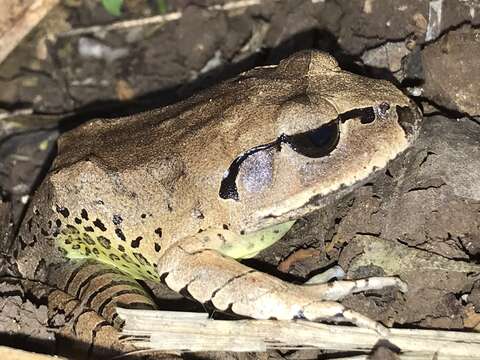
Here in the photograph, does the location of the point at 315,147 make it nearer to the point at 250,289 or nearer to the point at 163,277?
the point at 250,289

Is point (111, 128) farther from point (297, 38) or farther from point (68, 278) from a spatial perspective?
point (297, 38)

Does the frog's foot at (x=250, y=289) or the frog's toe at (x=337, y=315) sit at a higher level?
the frog's foot at (x=250, y=289)

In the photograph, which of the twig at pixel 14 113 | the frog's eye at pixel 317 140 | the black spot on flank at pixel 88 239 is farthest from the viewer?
the twig at pixel 14 113

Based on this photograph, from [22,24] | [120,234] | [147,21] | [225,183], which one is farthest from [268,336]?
[22,24]

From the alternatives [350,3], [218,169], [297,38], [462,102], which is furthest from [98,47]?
[462,102]

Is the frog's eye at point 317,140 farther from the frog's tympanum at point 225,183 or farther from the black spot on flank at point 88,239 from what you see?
the black spot on flank at point 88,239

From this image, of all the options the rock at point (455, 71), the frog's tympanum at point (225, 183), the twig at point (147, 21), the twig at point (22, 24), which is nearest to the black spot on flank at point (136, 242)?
the frog's tympanum at point (225, 183)
